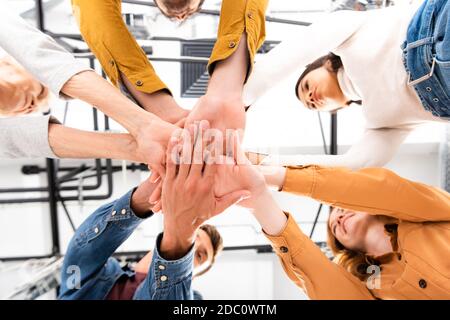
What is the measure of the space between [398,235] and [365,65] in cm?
36

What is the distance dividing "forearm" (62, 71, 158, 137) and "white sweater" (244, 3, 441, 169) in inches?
8.5

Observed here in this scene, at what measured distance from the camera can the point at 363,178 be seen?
757 millimetres

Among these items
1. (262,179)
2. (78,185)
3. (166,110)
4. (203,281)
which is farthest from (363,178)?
(78,185)

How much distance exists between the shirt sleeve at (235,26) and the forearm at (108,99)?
0.18 metres

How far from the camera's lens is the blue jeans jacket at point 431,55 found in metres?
0.64

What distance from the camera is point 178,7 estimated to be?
1001 millimetres

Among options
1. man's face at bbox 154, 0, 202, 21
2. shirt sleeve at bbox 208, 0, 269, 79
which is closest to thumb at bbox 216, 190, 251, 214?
shirt sleeve at bbox 208, 0, 269, 79

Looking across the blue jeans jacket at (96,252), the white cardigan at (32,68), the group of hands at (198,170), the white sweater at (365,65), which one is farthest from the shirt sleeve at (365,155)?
the white cardigan at (32,68)

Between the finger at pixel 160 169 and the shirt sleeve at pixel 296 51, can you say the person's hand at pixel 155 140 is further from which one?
the shirt sleeve at pixel 296 51

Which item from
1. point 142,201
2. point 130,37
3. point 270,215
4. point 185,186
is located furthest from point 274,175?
point 130,37

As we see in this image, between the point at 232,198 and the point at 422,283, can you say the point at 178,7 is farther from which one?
the point at 422,283

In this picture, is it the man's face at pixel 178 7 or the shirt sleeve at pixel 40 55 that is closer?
the shirt sleeve at pixel 40 55

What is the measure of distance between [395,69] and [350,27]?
123 mm

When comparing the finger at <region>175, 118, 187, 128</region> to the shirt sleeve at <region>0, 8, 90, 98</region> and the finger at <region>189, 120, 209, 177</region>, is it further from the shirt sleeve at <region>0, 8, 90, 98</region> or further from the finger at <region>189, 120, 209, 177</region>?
the shirt sleeve at <region>0, 8, 90, 98</region>
